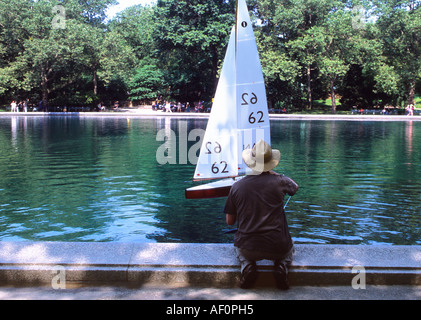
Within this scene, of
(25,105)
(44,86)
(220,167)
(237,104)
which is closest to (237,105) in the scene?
(237,104)

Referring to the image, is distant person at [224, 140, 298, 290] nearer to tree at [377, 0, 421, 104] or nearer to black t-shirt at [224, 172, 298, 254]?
black t-shirt at [224, 172, 298, 254]

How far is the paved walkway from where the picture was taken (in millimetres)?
4105

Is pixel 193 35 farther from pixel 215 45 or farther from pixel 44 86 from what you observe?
pixel 44 86

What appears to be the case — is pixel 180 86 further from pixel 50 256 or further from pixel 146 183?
pixel 50 256

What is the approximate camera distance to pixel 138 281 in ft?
14.5

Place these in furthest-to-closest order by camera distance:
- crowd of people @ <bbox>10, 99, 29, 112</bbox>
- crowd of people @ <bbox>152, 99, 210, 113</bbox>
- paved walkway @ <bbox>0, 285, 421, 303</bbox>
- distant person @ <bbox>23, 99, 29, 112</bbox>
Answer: crowd of people @ <bbox>152, 99, 210, 113</bbox>, distant person @ <bbox>23, 99, 29, 112</bbox>, crowd of people @ <bbox>10, 99, 29, 112</bbox>, paved walkway @ <bbox>0, 285, 421, 303</bbox>

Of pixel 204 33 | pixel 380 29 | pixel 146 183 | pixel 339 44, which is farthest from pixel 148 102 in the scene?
pixel 146 183

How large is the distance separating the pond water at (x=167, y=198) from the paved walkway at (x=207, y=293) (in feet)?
11.4

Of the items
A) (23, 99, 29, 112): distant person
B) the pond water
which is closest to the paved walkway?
the pond water

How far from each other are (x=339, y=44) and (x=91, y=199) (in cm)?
4772

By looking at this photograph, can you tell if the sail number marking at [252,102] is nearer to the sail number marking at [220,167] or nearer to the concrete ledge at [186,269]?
the sail number marking at [220,167]

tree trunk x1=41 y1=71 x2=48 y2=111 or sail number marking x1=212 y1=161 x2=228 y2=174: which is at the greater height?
tree trunk x1=41 y1=71 x2=48 y2=111

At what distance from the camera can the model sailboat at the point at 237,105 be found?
7.91 meters

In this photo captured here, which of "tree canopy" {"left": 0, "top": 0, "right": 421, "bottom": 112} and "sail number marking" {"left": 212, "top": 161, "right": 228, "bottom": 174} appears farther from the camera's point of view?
"tree canopy" {"left": 0, "top": 0, "right": 421, "bottom": 112}
